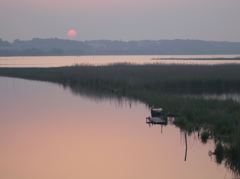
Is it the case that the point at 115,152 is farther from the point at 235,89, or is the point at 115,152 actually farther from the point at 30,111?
the point at 235,89

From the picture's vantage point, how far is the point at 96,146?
55.7 feet

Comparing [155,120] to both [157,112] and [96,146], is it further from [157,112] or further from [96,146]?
[96,146]

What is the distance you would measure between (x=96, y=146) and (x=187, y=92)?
11.4 metres

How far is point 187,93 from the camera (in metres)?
27.0

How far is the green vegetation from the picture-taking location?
51.0ft

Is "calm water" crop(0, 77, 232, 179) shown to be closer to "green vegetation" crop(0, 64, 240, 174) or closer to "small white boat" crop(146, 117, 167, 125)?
"small white boat" crop(146, 117, 167, 125)

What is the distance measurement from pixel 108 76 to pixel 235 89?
451 inches

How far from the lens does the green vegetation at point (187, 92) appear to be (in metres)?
15.5

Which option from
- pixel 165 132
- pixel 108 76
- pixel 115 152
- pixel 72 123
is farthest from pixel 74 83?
pixel 115 152

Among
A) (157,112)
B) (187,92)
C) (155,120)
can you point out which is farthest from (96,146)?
(187,92)

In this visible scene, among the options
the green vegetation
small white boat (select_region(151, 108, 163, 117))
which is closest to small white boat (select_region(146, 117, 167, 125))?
small white boat (select_region(151, 108, 163, 117))

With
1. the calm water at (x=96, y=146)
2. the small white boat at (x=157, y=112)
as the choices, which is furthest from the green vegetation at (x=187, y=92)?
the small white boat at (x=157, y=112)

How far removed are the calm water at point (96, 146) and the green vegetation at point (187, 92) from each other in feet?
1.52

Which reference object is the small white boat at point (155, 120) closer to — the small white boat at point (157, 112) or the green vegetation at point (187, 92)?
the small white boat at point (157, 112)
